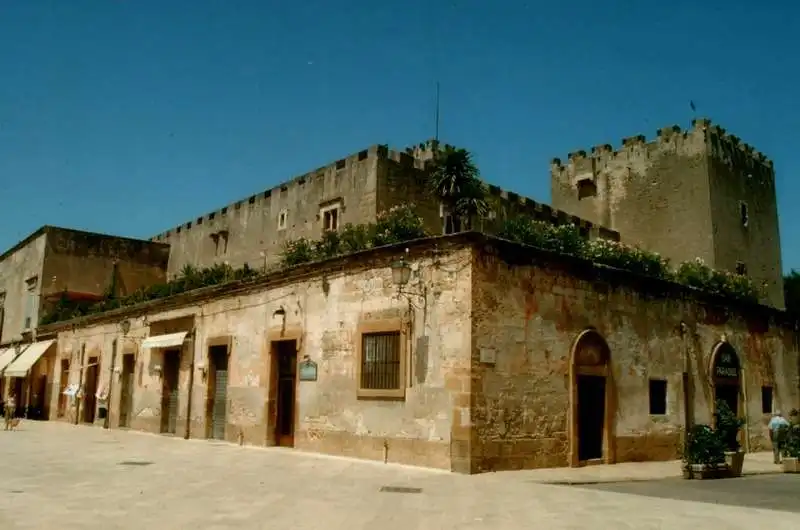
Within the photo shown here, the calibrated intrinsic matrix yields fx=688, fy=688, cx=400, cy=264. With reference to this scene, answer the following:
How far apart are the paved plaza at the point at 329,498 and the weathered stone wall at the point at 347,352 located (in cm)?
80

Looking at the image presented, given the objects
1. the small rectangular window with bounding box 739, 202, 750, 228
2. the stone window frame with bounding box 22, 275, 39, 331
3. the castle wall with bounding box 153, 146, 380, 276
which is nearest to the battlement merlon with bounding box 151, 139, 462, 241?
the castle wall with bounding box 153, 146, 380, 276

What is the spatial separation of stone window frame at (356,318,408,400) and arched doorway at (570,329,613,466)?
343 cm

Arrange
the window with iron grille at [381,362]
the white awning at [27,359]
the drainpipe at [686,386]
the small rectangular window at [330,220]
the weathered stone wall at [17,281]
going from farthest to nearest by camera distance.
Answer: the weathered stone wall at [17,281]
the white awning at [27,359]
the small rectangular window at [330,220]
the drainpipe at [686,386]
the window with iron grille at [381,362]

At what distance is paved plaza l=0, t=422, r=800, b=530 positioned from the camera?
7266 millimetres

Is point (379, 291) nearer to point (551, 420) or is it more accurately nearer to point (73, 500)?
point (551, 420)

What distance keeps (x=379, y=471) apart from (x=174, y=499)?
4.18m

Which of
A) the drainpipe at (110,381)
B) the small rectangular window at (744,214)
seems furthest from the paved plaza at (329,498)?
the small rectangular window at (744,214)

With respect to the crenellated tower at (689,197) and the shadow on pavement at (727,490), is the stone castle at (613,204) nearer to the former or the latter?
the crenellated tower at (689,197)

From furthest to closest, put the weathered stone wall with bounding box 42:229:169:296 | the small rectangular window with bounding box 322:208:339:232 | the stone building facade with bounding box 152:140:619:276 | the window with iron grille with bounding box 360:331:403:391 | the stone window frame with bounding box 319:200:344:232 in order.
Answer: the weathered stone wall with bounding box 42:229:169:296
the small rectangular window with bounding box 322:208:339:232
the stone window frame with bounding box 319:200:344:232
the stone building facade with bounding box 152:140:619:276
the window with iron grille with bounding box 360:331:403:391

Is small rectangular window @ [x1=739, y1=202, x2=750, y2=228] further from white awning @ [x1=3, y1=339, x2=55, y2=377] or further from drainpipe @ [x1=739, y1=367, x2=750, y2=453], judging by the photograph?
white awning @ [x1=3, y1=339, x2=55, y2=377]

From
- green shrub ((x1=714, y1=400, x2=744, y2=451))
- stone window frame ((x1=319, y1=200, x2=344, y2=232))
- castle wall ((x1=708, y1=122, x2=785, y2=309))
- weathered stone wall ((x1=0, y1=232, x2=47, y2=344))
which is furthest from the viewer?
weathered stone wall ((x1=0, y1=232, x2=47, y2=344))

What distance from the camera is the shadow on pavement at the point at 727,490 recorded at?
30.7 ft

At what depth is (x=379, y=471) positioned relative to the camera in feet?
38.8

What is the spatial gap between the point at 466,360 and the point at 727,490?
14.9 ft
